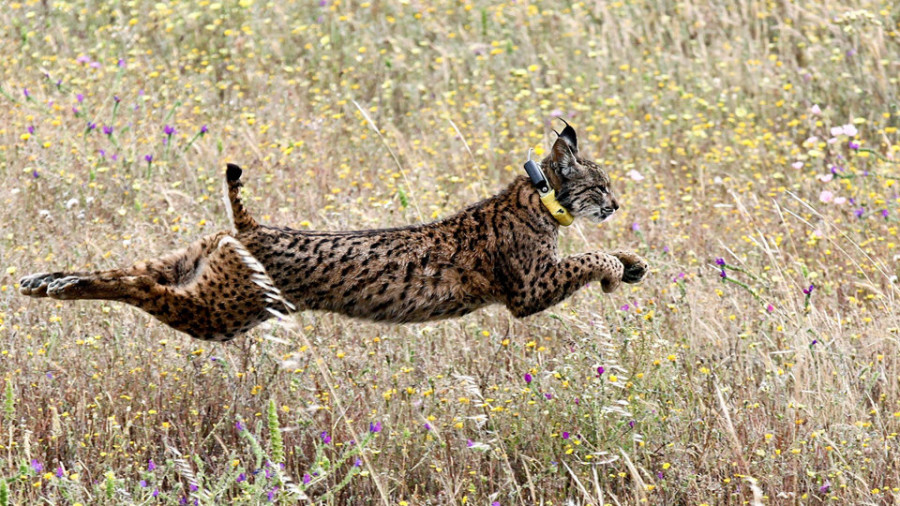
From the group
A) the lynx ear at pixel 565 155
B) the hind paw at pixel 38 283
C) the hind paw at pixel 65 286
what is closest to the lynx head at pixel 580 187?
the lynx ear at pixel 565 155

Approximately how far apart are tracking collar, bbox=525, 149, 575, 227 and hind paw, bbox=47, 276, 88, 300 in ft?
7.25

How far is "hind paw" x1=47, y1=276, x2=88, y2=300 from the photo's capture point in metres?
5.85

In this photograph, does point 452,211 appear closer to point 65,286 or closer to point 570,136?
point 570,136

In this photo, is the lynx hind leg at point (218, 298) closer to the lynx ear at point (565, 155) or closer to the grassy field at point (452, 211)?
the grassy field at point (452, 211)

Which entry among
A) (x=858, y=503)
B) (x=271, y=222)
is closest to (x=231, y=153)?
(x=271, y=222)

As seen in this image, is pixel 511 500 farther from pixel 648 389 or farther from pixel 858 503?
pixel 858 503

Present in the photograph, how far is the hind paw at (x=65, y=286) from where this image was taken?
585 cm

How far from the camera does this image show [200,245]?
6.16m

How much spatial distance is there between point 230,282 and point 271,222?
2.55m

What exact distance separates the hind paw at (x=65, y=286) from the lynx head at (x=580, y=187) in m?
2.41

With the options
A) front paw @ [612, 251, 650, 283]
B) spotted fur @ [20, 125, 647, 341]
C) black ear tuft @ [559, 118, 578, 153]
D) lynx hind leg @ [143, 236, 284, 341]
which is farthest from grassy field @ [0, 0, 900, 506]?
black ear tuft @ [559, 118, 578, 153]

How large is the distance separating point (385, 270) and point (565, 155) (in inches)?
47.5

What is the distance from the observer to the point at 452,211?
857 cm

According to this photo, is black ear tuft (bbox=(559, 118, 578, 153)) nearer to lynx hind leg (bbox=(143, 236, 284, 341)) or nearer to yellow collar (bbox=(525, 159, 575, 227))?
yellow collar (bbox=(525, 159, 575, 227))
